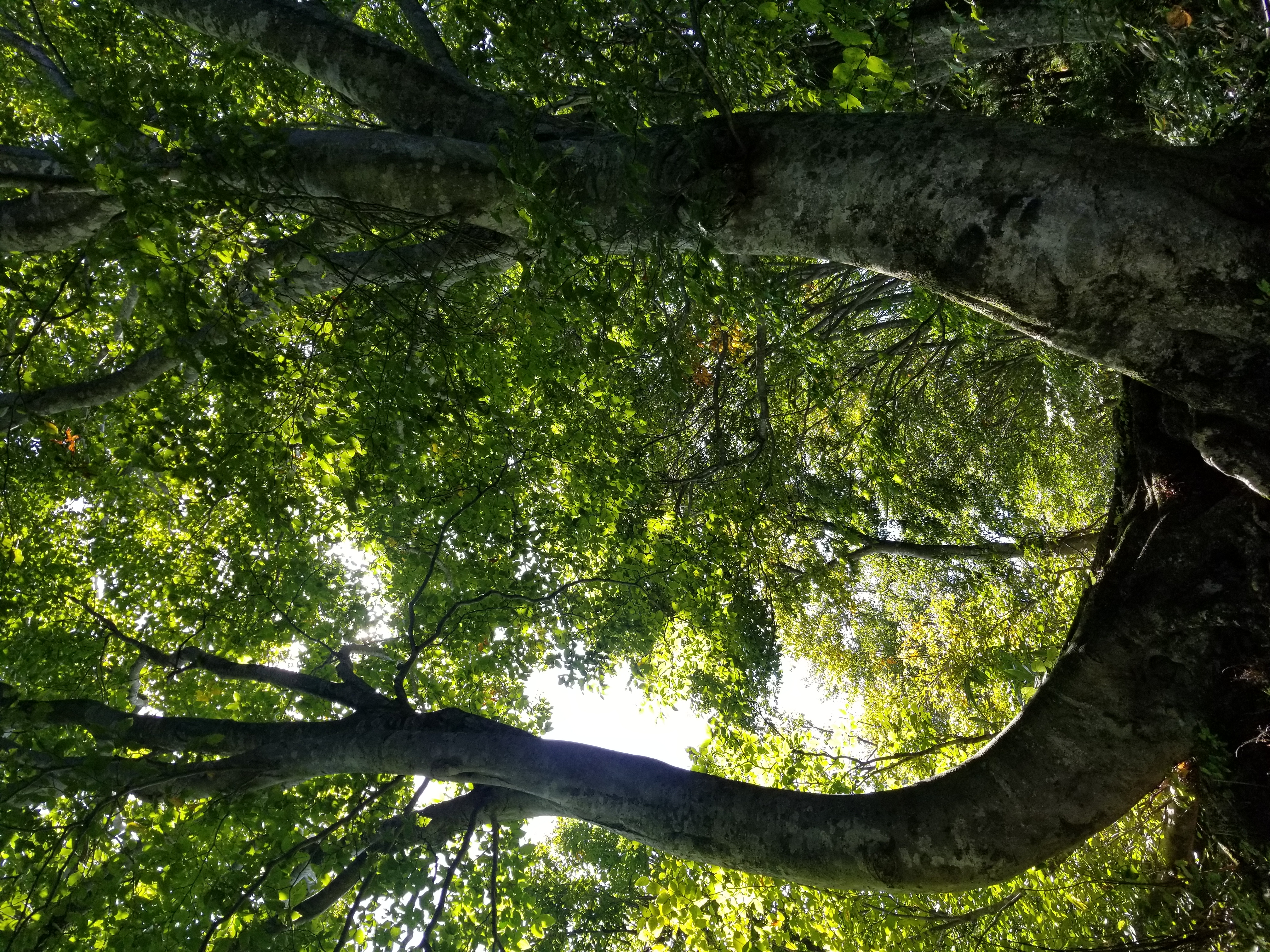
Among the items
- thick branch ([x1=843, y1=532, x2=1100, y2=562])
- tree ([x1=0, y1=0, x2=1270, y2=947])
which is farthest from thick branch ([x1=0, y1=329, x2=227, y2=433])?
thick branch ([x1=843, y1=532, x2=1100, y2=562])

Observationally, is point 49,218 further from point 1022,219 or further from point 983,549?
point 983,549

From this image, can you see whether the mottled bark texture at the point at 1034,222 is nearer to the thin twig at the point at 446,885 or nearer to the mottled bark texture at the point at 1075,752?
the mottled bark texture at the point at 1075,752

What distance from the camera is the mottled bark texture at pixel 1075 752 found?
97.5 inches

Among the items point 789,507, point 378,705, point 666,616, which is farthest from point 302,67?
point 666,616

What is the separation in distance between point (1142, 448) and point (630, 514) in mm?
4969

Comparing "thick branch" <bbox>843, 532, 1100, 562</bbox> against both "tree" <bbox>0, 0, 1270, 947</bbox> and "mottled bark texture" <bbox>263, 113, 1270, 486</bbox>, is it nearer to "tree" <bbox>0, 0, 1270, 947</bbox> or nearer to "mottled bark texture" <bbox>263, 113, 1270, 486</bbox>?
"tree" <bbox>0, 0, 1270, 947</bbox>

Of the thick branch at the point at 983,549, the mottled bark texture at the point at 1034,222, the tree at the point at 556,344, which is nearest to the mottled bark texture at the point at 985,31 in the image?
the tree at the point at 556,344

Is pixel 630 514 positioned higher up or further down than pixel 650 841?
higher up

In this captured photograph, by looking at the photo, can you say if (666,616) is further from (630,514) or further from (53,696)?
(53,696)

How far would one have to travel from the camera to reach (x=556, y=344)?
5.42 meters

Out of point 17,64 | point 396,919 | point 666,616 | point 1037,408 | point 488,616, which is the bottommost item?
point 396,919

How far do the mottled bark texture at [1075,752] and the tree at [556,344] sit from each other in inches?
0.5

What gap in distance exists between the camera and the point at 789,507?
Result: 671 cm

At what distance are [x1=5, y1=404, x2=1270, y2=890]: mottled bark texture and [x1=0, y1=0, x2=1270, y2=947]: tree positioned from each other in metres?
0.01
